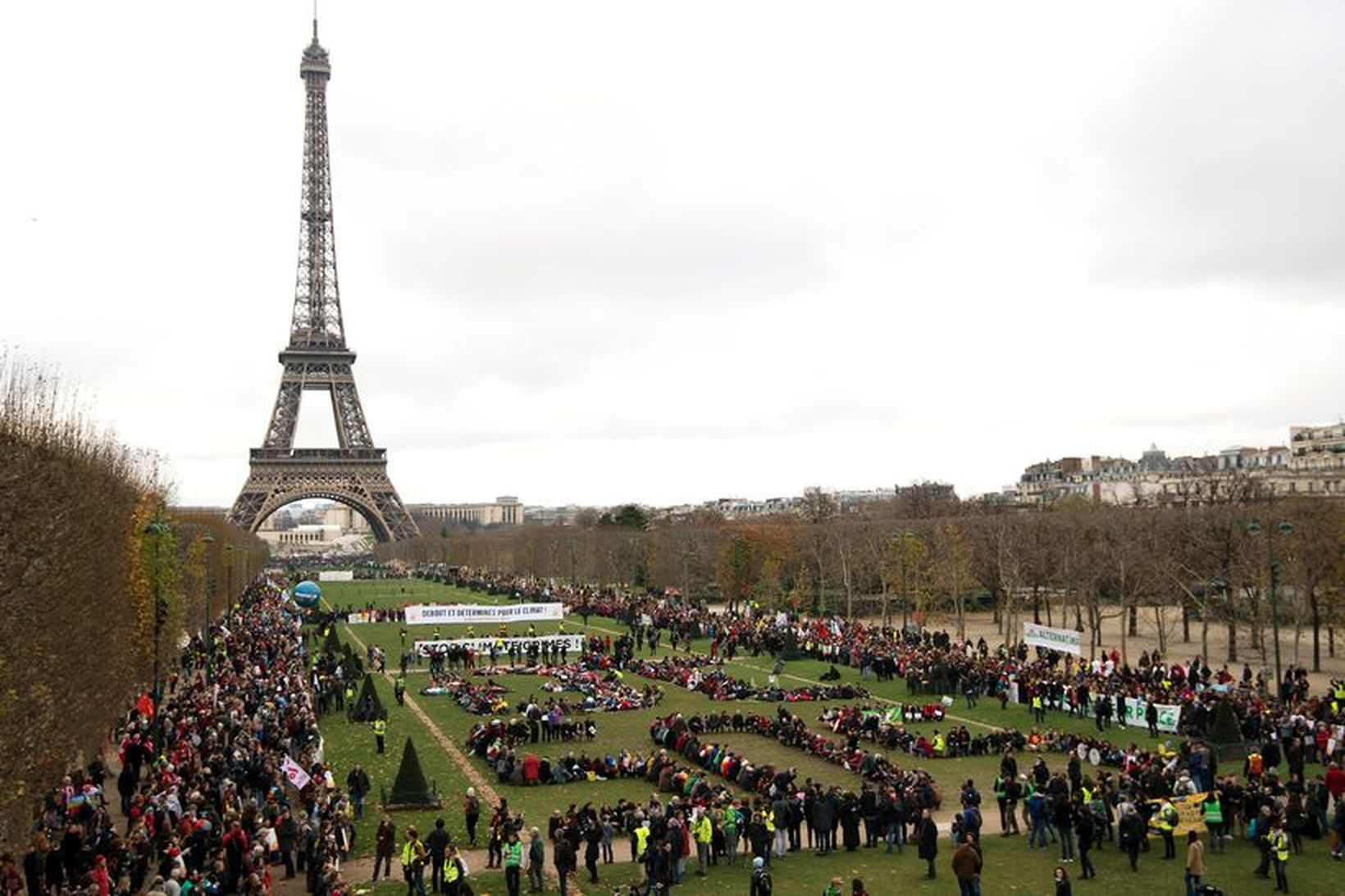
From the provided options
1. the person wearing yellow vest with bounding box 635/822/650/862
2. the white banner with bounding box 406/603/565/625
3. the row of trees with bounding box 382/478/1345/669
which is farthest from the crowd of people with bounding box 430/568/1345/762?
the person wearing yellow vest with bounding box 635/822/650/862

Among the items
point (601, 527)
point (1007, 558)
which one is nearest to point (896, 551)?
point (1007, 558)

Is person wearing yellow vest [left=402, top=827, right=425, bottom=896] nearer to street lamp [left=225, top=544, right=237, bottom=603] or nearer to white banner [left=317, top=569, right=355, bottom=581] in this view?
street lamp [left=225, top=544, right=237, bottom=603]

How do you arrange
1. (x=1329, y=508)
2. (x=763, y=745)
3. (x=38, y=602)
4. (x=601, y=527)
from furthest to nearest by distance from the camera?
(x=601, y=527) → (x=1329, y=508) → (x=763, y=745) → (x=38, y=602)

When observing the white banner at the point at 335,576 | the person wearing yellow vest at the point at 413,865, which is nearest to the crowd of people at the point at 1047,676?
the person wearing yellow vest at the point at 413,865

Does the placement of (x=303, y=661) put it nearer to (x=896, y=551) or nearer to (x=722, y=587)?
(x=896, y=551)

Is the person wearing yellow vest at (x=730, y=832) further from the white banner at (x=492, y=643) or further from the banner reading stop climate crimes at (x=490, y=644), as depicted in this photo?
the white banner at (x=492, y=643)

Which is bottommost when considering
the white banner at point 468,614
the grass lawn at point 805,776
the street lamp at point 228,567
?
the grass lawn at point 805,776

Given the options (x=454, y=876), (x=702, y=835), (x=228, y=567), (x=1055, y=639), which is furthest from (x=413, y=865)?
(x=228, y=567)
